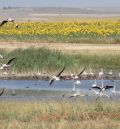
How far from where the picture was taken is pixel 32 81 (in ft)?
114

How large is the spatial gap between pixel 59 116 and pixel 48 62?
55.3 feet

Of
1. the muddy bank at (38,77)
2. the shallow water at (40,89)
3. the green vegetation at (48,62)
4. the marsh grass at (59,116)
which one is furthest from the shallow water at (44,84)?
the marsh grass at (59,116)

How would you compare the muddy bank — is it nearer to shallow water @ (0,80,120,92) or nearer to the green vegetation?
shallow water @ (0,80,120,92)

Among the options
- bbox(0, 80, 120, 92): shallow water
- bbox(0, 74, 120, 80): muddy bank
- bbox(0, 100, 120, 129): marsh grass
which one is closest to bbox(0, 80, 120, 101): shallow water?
bbox(0, 80, 120, 92): shallow water

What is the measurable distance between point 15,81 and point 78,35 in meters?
25.1

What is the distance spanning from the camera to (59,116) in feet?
63.5

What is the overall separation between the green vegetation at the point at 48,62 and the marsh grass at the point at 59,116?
542 inches

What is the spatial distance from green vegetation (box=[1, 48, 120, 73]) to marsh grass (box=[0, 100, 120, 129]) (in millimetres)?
13769

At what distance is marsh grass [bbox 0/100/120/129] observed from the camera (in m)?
17.5

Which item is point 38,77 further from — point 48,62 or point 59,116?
point 59,116

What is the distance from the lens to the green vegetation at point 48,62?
117ft

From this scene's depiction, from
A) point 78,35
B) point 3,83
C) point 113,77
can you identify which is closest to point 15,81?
point 3,83

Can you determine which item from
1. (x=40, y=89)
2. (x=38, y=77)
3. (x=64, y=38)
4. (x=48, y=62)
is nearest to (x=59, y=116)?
(x=40, y=89)

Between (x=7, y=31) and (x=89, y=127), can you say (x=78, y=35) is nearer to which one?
(x=7, y=31)
